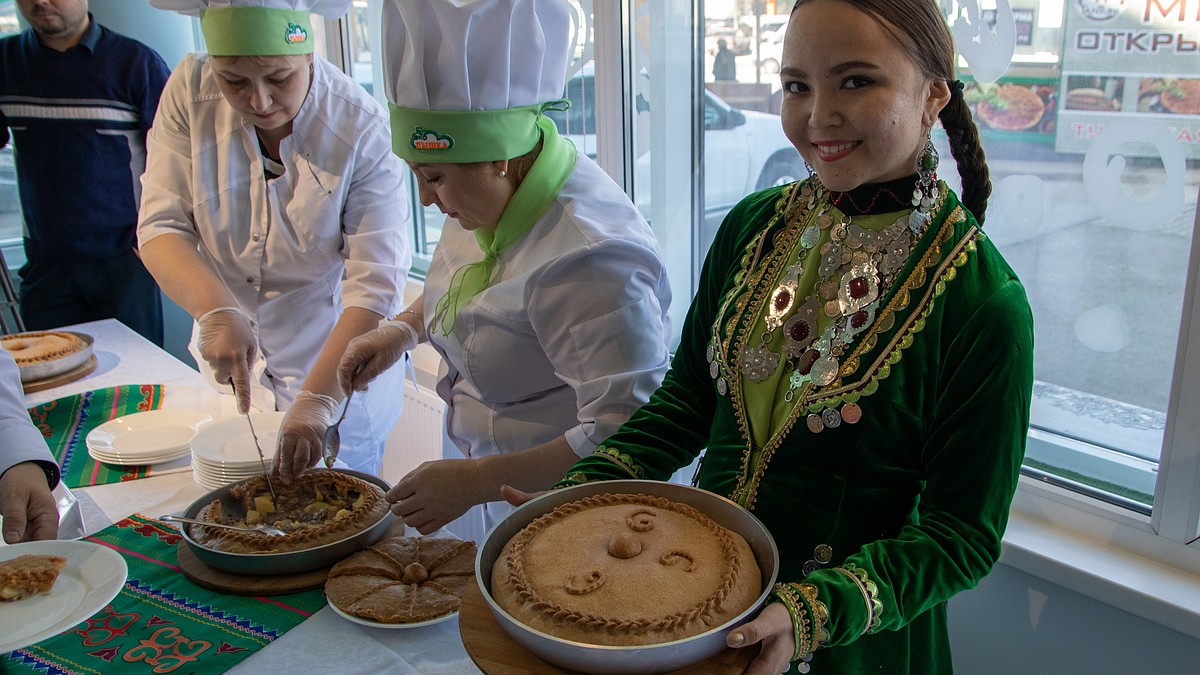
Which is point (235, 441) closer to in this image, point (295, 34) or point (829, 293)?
point (295, 34)

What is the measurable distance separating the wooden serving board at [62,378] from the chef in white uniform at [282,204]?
43cm

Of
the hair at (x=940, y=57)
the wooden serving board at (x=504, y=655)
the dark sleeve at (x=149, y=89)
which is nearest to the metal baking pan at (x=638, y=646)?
the wooden serving board at (x=504, y=655)

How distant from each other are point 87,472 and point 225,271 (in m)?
0.62

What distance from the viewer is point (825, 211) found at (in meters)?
1.16

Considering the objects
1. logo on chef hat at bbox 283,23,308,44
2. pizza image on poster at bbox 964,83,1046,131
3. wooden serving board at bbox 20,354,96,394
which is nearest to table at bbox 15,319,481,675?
wooden serving board at bbox 20,354,96,394

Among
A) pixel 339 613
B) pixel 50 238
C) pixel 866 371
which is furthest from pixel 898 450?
pixel 50 238

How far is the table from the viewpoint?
3.92 feet

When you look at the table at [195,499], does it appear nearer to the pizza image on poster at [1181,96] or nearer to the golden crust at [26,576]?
the golden crust at [26,576]

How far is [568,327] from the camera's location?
4.75ft

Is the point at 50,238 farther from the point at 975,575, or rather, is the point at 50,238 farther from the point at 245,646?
the point at 975,575

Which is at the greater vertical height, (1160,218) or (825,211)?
(825,211)

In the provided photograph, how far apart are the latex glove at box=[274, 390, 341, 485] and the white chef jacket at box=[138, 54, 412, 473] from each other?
0.35 meters

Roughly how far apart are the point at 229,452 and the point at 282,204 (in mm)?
697

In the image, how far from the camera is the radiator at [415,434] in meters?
3.09
